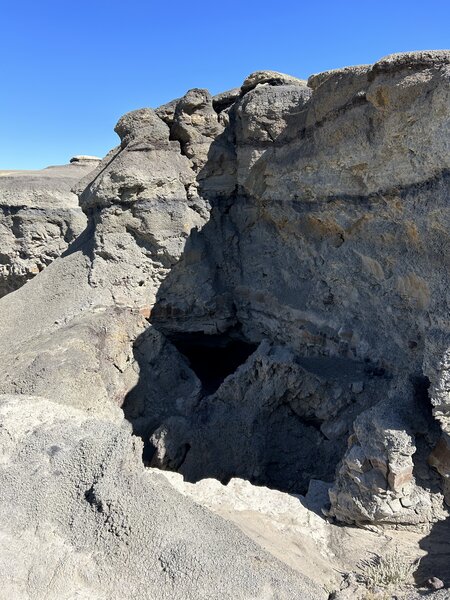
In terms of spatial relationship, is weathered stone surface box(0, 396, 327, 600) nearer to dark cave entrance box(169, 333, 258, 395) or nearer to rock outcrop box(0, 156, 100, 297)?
dark cave entrance box(169, 333, 258, 395)

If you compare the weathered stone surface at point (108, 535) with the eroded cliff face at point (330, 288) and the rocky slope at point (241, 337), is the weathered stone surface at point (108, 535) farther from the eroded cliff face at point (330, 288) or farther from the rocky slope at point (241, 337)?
the eroded cliff face at point (330, 288)

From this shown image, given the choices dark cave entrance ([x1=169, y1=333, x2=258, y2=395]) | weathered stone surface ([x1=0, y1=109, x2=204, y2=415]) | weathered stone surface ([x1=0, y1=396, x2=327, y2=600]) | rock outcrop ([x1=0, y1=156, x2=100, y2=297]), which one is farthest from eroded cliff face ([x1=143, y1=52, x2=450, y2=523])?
rock outcrop ([x1=0, y1=156, x2=100, y2=297])

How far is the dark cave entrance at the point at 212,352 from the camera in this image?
845 centimetres

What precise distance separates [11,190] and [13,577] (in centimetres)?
1067

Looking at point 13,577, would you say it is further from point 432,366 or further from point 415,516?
point 432,366

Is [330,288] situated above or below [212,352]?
above

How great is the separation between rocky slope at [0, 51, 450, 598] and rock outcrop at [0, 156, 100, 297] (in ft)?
13.4

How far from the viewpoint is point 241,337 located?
852cm

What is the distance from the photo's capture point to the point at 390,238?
17.4 feet

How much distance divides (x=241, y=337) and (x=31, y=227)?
6337mm

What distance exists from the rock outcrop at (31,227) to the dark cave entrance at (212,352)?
514cm

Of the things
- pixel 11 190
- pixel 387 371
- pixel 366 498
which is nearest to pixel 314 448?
pixel 387 371

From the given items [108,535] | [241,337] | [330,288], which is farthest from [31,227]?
[108,535]

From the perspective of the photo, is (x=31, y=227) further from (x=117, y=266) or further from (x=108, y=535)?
(x=108, y=535)
